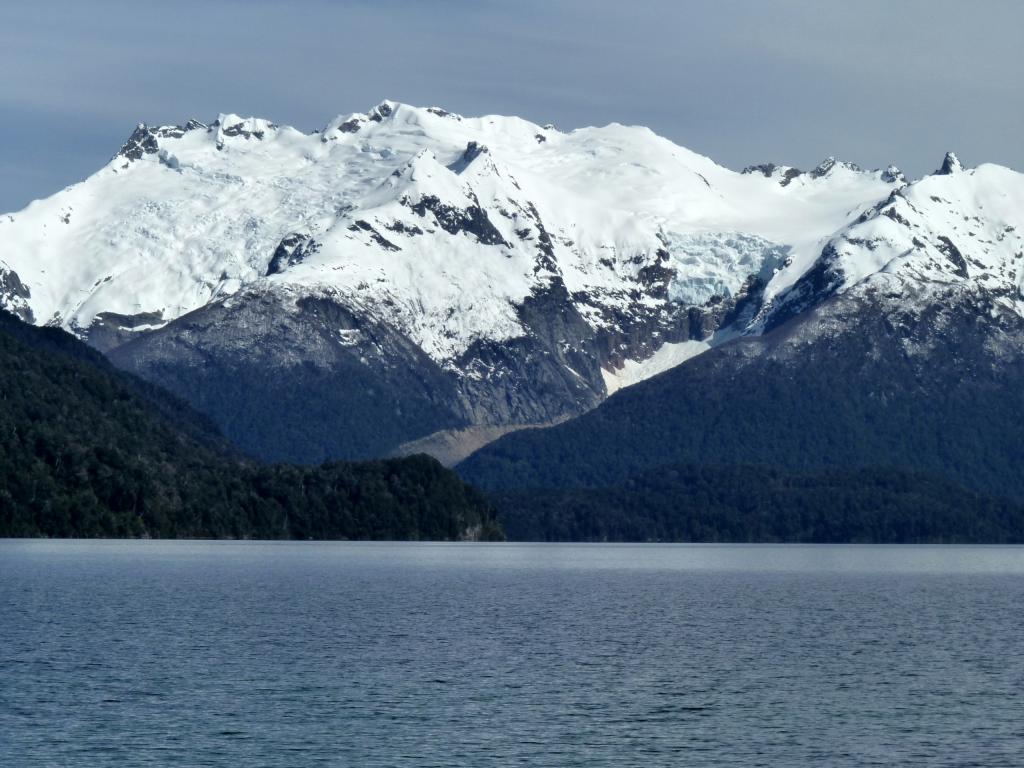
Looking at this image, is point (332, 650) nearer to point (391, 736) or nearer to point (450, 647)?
point (450, 647)

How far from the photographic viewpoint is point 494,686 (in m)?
108

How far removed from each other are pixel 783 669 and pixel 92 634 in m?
46.9

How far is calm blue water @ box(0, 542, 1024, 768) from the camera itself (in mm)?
87625

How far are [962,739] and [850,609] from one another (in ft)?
283

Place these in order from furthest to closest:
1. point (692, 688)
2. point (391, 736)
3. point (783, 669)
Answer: point (783, 669) < point (692, 688) < point (391, 736)

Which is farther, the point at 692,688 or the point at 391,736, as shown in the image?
the point at 692,688

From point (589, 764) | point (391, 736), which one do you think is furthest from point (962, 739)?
point (391, 736)

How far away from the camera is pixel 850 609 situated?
177m

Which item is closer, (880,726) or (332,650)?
(880,726)

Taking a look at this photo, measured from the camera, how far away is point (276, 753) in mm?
86062

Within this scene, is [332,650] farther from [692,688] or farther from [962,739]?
[962,739]

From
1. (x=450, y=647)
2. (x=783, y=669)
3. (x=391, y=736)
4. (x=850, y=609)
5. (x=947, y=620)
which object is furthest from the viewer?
(x=850, y=609)

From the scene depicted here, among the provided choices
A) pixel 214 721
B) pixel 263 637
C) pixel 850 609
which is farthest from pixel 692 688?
pixel 850 609

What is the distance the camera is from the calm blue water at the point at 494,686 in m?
87.6
